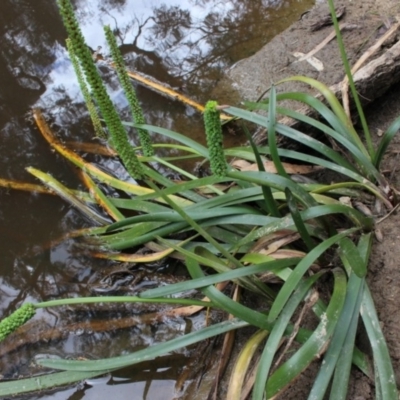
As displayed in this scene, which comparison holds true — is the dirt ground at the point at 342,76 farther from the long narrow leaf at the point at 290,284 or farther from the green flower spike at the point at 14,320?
the green flower spike at the point at 14,320

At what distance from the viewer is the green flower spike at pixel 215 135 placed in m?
1.24

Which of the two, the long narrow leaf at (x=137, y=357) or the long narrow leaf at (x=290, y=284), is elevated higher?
the long narrow leaf at (x=290, y=284)

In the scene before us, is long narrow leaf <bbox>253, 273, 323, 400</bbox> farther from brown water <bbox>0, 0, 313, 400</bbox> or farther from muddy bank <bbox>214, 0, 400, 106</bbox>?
muddy bank <bbox>214, 0, 400, 106</bbox>

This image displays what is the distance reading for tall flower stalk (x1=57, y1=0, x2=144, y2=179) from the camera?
1.13m

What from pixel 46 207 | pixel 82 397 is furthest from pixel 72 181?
pixel 82 397

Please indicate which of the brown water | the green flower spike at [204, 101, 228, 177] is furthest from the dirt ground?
the green flower spike at [204, 101, 228, 177]

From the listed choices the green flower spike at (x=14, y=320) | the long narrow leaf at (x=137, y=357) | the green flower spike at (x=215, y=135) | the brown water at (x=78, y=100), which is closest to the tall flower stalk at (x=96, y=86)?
the green flower spike at (x=215, y=135)

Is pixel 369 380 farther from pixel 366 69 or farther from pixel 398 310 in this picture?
pixel 366 69

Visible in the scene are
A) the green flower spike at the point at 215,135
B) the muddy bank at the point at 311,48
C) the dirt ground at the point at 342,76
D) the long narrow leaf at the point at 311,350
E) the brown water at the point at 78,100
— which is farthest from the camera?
the muddy bank at the point at 311,48

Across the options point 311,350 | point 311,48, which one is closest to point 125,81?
point 311,350

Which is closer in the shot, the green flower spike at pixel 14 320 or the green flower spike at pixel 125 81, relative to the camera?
the green flower spike at pixel 14 320

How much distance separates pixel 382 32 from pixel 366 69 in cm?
58

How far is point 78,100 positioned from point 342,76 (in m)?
1.64

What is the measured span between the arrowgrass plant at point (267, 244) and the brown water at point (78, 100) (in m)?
0.20
